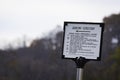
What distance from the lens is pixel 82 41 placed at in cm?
968

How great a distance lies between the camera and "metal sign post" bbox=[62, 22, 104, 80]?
382 inches

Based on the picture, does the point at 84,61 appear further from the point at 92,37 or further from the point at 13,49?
the point at 13,49

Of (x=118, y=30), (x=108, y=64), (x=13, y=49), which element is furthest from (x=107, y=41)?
(x=13, y=49)

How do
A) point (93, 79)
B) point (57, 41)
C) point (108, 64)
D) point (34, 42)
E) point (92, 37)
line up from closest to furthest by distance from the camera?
1. point (92, 37)
2. point (93, 79)
3. point (108, 64)
4. point (57, 41)
5. point (34, 42)

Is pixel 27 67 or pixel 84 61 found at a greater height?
pixel 84 61

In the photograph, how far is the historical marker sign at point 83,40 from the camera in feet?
31.8

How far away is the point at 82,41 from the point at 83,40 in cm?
2

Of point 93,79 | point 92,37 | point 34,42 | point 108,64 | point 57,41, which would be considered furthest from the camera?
point 34,42

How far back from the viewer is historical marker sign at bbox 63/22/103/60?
9695 millimetres

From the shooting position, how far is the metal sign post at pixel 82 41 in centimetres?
970

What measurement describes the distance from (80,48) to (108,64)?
172ft

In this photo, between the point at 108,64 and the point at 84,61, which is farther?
the point at 108,64

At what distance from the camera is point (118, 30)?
7006 centimetres

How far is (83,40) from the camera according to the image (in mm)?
9672
